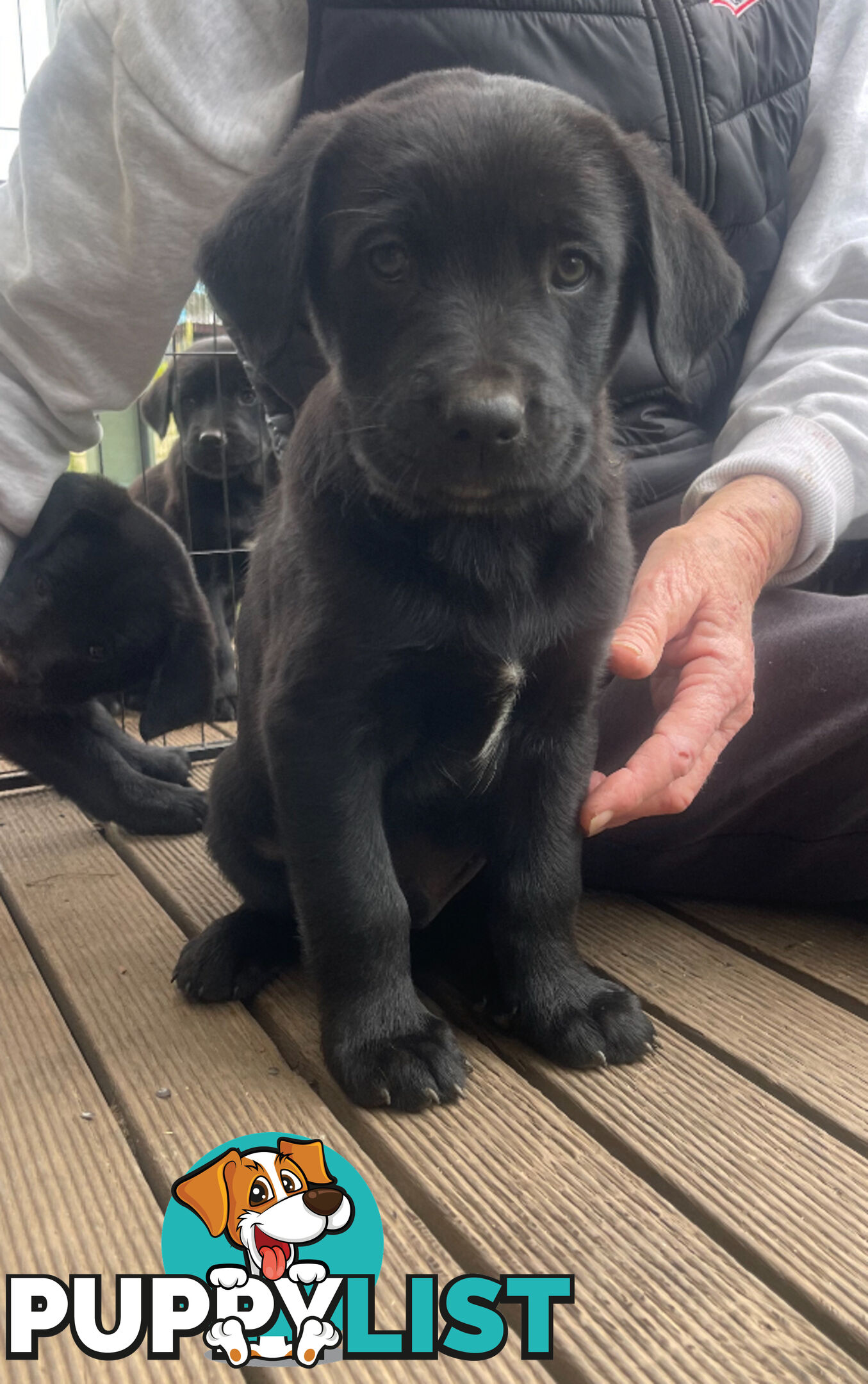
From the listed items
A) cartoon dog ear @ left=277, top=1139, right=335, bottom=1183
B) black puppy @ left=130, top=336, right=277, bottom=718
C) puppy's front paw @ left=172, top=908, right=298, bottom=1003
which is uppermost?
cartoon dog ear @ left=277, top=1139, right=335, bottom=1183

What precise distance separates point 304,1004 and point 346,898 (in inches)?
12.5

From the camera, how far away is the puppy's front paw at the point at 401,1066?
4.02 feet

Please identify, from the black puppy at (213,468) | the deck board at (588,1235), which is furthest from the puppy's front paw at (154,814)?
the black puppy at (213,468)

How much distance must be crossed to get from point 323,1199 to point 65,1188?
0.92 feet

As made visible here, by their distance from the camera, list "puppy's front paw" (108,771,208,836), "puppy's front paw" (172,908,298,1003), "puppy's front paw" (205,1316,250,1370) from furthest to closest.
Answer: "puppy's front paw" (108,771,208,836)
"puppy's front paw" (172,908,298,1003)
"puppy's front paw" (205,1316,250,1370)

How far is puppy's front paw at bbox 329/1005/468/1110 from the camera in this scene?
122cm

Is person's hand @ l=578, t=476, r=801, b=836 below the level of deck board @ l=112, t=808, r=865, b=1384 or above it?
above

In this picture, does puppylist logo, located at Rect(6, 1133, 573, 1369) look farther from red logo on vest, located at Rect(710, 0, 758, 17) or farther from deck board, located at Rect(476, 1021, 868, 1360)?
red logo on vest, located at Rect(710, 0, 758, 17)

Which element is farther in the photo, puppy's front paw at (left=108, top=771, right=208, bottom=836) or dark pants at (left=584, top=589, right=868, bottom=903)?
puppy's front paw at (left=108, top=771, right=208, bottom=836)

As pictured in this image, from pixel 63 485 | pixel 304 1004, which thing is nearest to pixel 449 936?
pixel 304 1004

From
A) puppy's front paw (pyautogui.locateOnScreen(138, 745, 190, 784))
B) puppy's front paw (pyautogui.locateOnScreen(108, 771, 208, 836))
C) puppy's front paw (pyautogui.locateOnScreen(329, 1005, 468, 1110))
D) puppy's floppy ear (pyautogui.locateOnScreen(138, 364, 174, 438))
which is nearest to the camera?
puppy's front paw (pyautogui.locateOnScreen(329, 1005, 468, 1110))

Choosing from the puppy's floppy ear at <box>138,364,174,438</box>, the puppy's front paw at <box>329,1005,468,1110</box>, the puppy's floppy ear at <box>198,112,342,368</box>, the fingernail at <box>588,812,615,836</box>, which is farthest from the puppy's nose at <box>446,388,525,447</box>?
the puppy's floppy ear at <box>138,364,174,438</box>

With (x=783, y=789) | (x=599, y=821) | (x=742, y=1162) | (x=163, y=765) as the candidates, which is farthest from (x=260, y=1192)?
(x=163, y=765)

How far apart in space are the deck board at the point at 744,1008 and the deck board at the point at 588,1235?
0.16 m
